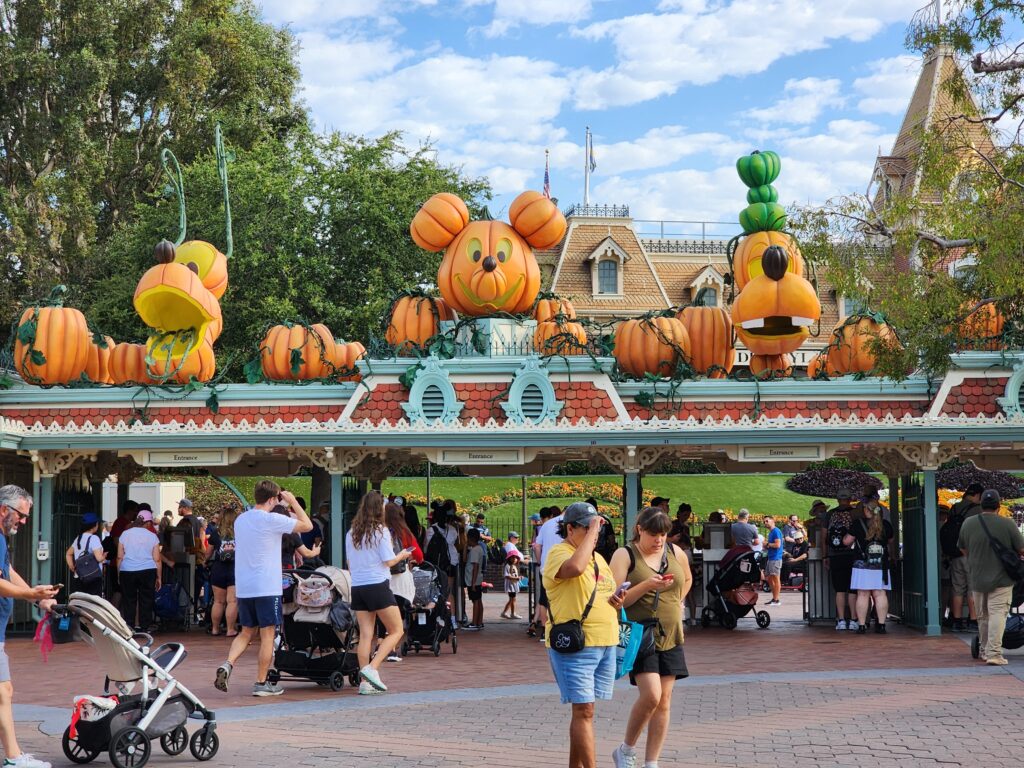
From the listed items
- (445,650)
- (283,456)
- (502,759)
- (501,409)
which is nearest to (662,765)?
(502,759)

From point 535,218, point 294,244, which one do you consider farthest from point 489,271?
point 294,244

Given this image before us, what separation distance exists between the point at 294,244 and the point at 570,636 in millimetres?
25363

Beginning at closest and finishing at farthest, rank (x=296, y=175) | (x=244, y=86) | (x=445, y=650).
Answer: (x=445, y=650)
(x=296, y=175)
(x=244, y=86)

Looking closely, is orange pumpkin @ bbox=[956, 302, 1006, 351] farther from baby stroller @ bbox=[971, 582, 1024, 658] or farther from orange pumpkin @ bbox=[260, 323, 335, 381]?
orange pumpkin @ bbox=[260, 323, 335, 381]

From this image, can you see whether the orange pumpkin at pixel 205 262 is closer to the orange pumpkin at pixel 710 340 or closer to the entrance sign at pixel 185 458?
the entrance sign at pixel 185 458

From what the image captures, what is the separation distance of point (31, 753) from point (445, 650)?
6733 mm

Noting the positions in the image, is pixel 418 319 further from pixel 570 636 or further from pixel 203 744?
pixel 570 636

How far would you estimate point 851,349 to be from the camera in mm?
17562

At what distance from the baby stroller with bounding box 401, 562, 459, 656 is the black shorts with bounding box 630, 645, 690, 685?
5777 millimetres

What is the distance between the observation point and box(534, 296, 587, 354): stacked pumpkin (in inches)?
642

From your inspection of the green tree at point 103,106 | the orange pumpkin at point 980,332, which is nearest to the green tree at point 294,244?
the green tree at point 103,106

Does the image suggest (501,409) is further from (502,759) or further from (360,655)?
(502,759)

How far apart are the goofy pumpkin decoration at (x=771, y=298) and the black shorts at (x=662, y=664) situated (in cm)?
908

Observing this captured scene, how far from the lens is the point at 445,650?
14539 mm
